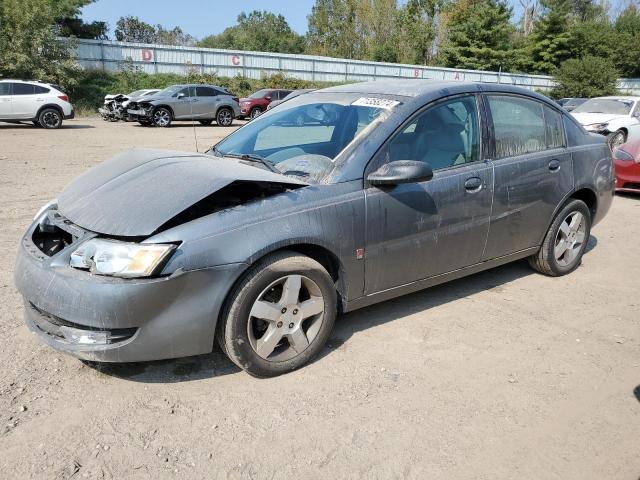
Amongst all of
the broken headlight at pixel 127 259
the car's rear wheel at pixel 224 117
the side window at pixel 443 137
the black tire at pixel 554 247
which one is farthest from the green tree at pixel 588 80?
the broken headlight at pixel 127 259

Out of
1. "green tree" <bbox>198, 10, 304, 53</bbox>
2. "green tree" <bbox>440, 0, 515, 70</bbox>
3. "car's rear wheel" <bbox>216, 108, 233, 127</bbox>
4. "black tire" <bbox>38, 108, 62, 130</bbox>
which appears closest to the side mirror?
"black tire" <bbox>38, 108, 62, 130</bbox>

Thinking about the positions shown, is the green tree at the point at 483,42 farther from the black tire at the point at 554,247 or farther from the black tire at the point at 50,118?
the black tire at the point at 554,247

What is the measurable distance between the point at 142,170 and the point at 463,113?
2296 mm

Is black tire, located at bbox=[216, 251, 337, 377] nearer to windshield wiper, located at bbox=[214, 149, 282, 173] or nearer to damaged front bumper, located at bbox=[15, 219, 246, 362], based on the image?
damaged front bumper, located at bbox=[15, 219, 246, 362]

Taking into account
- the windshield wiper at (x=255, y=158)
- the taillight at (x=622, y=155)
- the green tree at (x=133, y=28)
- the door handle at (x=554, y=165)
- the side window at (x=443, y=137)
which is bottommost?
the taillight at (x=622, y=155)

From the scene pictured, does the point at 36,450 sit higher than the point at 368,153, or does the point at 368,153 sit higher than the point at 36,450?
the point at 368,153

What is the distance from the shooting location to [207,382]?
3148 millimetres

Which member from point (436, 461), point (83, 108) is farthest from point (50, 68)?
point (436, 461)

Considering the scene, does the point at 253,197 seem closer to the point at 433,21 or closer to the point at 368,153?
the point at 368,153

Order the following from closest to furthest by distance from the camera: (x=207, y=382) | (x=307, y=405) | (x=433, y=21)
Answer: (x=307, y=405) < (x=207, y=382) < (x=433, y=21)

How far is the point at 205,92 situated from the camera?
22719 millimetres

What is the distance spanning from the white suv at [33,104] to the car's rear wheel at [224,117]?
229 inches

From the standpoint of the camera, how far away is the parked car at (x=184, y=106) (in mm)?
21359

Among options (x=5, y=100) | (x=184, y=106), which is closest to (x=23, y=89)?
(x=5, y=100)
